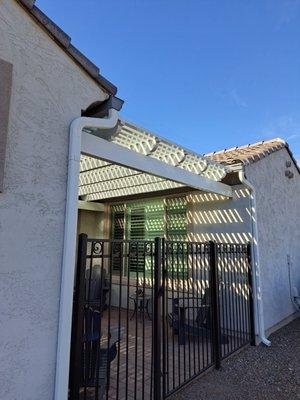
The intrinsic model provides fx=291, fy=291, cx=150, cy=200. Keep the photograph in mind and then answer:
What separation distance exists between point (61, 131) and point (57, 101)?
390 millimetres

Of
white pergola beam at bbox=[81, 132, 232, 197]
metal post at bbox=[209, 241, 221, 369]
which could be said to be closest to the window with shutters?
white pergola beam at bbox=[81, 132, 232, 197]

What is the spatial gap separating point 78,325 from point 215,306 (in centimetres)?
364

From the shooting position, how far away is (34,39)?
12.0 feet

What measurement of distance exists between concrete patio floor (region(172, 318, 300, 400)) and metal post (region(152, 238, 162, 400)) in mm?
575

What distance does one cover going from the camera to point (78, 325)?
372cm

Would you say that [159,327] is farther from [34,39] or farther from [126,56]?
[126,56]

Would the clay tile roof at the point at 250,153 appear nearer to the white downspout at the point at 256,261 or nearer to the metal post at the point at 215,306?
the white downspout at the point at 256,261

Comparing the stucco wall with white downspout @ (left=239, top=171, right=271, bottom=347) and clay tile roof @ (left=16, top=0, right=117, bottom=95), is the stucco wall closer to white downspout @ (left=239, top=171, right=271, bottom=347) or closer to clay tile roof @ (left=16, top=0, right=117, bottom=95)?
white downspout @ (left=239, top=171, right=271, bottom=347)

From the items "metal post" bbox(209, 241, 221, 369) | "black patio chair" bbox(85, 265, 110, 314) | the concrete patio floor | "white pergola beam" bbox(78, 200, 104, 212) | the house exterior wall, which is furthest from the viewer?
"white pergola beam" bbox(78, 200, 104, 212)

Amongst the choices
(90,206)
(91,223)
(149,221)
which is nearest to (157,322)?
(149,221)

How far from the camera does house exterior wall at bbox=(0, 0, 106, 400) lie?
3076mm

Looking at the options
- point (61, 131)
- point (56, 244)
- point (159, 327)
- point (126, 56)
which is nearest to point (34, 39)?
point (61, 131)

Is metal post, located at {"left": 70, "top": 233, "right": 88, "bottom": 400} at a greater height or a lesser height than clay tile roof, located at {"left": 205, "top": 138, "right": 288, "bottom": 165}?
lesser

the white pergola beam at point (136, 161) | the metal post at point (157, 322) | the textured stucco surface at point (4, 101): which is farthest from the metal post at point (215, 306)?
the textured stucco surface at point (4, 101)
